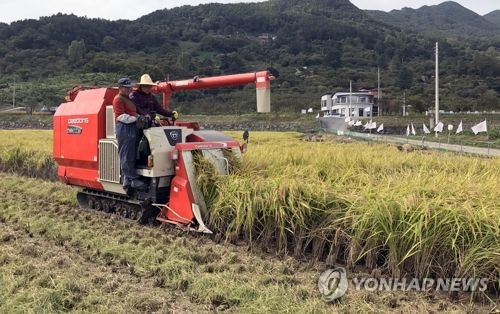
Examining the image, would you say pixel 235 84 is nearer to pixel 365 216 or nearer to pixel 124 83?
pixel 124 83

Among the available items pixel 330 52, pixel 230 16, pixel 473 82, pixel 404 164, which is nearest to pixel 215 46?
pixel 330 52

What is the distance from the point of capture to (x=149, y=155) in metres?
7.25

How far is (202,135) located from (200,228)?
177cm

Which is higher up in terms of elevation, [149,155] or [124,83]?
[124,83]

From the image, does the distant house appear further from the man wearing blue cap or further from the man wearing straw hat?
the man wearing blue cap

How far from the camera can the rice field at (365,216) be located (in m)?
4.62

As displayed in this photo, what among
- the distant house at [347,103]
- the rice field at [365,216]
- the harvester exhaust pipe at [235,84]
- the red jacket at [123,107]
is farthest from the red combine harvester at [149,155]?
the distant house at [347,103]

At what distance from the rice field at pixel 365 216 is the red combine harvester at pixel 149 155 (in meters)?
0.30

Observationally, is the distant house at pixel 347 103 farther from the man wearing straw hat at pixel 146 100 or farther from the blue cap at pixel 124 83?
the blue cap at pixel 124 83

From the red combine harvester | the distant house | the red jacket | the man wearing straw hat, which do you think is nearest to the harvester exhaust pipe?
the red combine harvester

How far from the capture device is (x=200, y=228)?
21.6 ft

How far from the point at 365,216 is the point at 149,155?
11.4ft

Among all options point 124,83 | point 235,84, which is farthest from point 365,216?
point 124,83

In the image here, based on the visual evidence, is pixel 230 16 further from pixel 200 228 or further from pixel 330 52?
pixel 200 228
